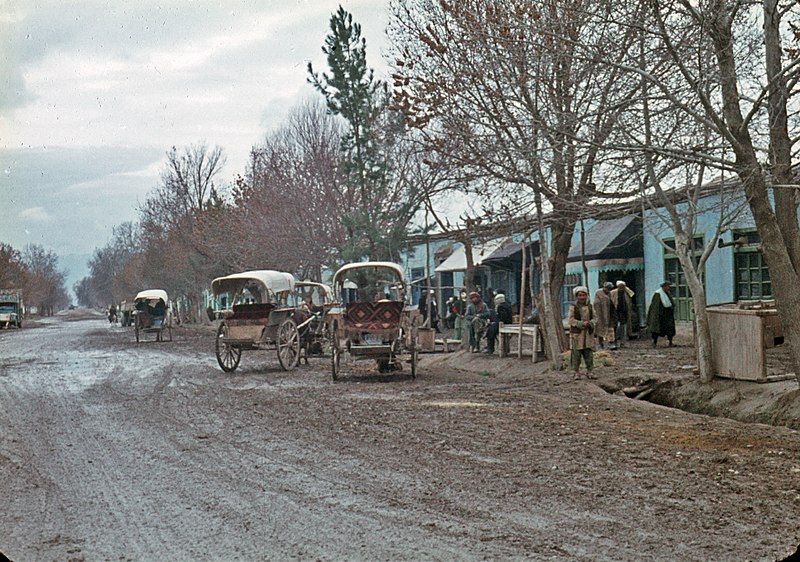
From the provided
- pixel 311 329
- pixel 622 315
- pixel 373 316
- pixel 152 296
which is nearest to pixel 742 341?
pixel 373 316

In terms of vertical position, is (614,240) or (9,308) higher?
(614,240)

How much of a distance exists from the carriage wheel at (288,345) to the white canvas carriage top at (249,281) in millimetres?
2546

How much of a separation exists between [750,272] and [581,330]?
9.55 metres

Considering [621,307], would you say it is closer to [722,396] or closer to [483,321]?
[483,321]

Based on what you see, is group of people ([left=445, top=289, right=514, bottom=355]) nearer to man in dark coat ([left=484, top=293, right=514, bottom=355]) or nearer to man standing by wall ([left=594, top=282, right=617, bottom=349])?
man in dark coat ([left=484, top=293, right=514, bottom=355])

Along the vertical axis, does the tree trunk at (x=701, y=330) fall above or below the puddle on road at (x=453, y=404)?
above

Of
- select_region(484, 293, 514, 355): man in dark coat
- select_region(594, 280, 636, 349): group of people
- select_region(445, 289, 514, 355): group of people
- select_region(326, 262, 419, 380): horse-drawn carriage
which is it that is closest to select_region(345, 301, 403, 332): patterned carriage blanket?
select_region(326, 262, 419, 380): horse-drawn carriage

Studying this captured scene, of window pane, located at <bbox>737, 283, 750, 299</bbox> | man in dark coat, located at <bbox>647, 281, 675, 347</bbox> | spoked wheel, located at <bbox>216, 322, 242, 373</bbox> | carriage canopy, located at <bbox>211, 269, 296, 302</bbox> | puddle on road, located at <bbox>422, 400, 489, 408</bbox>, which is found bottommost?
puddle on road, located at <bbox>422, 400, 489, 408</bbox>

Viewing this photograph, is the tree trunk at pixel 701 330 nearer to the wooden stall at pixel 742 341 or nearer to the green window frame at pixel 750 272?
the wooden stall at pixel 742 341

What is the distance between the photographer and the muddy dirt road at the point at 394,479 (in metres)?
6.34

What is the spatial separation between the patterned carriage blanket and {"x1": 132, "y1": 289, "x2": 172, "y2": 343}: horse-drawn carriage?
2132 cm

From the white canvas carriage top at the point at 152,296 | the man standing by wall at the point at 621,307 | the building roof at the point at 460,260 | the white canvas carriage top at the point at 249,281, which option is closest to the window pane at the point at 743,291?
the man standing by wall at the point at 621,307

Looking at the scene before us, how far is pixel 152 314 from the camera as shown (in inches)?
1594

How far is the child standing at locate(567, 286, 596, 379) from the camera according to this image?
16.9 meters
